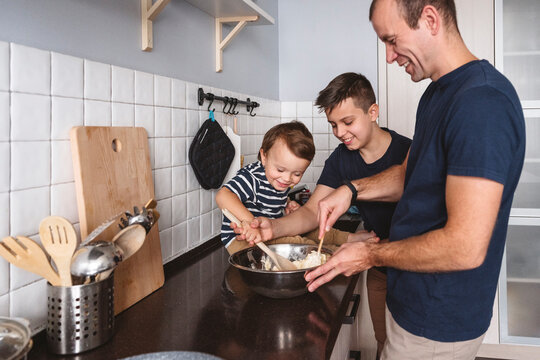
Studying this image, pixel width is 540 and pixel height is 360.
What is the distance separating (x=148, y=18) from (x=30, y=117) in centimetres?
57

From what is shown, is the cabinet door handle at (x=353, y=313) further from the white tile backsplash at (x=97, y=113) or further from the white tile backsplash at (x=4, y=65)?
the white tile backsplash at (x=4, y=65)

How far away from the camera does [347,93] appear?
1535 mm

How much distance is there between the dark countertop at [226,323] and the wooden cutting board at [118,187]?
2.2 inches

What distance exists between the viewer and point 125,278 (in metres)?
1.14

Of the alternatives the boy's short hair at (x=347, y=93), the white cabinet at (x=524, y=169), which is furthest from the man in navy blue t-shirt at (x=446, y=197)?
the white cabinet at (x=524, y=169)

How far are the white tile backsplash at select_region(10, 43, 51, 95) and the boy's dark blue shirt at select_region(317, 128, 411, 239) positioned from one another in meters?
1.10

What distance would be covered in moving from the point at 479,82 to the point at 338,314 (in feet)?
2.05

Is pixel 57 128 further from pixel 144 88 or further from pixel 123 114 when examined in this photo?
pixel 144 88

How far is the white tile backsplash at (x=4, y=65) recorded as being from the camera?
2.78ft

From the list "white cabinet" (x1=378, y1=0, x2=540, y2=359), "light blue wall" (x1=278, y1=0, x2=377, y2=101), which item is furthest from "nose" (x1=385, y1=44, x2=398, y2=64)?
"light blue wall" (x1=278, y1=0, x2=377, y2=101)

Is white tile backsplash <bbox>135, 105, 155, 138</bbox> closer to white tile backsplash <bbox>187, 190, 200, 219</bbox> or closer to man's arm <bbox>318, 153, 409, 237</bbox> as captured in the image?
white tile backsplash <bbox>187, 190, 200, 219</bbox>

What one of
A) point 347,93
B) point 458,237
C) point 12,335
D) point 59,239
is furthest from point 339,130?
point 12,335

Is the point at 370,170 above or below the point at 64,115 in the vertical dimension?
below

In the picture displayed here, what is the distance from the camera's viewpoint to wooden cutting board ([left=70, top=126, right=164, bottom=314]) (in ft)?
3.34
